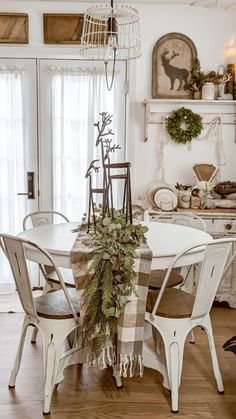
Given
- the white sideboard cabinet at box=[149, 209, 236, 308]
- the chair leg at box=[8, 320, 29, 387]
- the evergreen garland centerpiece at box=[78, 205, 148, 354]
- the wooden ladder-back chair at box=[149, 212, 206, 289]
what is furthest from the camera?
the white sideboard cabinet at box=[149, 209, 236, 308]

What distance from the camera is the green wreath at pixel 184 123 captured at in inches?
160

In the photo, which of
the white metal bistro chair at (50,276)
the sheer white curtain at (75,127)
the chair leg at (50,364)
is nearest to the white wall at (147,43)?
the sheer white curtain at (75,127)

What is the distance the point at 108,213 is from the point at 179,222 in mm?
1099

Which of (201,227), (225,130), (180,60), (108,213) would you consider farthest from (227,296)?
(180,60)

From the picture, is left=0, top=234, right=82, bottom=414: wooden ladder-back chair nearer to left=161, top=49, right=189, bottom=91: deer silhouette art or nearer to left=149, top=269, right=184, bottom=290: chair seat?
left=149, top=269, right=184, bottom=290: chair seat

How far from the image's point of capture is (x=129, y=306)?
2357 mm

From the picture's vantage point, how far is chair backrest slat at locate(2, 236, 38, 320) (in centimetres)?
235

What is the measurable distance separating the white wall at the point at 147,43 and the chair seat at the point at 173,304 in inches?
64.2

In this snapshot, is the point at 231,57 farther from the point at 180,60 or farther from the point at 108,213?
the point at 108,213

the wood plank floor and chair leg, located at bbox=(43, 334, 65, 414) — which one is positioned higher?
chair leg, located at bbox=(43, 334, 65, 414)

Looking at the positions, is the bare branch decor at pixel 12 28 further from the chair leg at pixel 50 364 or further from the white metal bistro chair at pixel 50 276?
the chair leg at pixel 50 364

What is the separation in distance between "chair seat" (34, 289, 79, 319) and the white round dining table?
0.24m

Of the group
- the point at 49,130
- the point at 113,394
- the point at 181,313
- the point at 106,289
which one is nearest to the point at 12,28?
the point at 49,130

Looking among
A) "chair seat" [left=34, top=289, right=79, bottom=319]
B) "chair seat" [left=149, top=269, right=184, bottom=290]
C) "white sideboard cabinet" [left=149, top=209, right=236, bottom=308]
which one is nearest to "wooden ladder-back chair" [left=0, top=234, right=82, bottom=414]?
"chair seat" [left=34, top=289, right=79, bottom=319]
